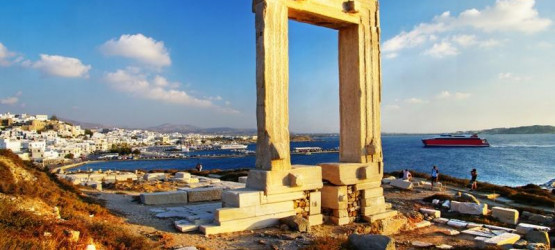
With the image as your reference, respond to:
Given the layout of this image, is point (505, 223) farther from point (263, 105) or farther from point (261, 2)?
point (261, 2)

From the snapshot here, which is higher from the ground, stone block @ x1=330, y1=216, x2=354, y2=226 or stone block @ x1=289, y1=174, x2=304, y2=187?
stone block @ x1=289, y1=174, x2=304, y2=187

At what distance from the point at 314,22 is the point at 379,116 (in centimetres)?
322

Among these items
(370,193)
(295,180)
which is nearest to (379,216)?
(370,193)

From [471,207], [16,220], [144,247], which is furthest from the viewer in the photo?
[471,207]

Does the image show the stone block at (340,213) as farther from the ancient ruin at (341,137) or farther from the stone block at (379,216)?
the stone block at (379,216)

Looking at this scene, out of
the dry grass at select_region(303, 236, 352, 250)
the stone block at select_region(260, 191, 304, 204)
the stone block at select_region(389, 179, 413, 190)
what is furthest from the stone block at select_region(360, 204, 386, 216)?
the stone block at select_region(389, 179, 413, 190)

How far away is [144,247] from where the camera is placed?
667 cm

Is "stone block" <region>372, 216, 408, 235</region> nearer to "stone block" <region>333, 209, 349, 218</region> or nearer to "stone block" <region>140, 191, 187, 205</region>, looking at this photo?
"stone block" <region>333, 209, 349, 218</region>

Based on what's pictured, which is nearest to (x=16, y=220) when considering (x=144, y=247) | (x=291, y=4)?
(x=144, y=247)

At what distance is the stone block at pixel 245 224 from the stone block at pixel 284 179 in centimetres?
56

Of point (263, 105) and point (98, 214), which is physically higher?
point (263, 105)

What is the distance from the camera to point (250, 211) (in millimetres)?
8461

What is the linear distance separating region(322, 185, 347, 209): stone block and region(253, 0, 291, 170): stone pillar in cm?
156

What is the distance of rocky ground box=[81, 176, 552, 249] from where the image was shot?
7.46 metres
